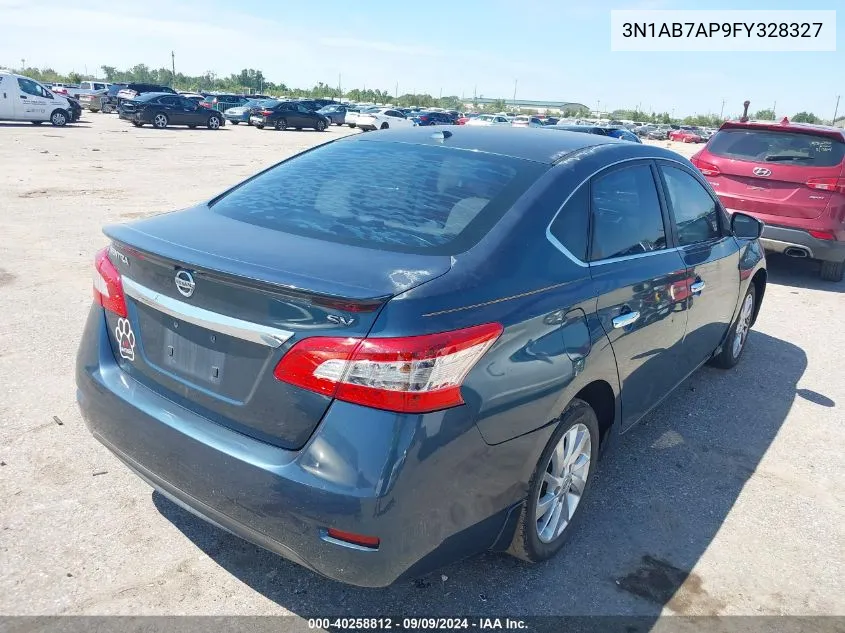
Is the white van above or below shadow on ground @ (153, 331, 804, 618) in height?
above

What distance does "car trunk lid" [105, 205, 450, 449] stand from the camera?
209 centimetres

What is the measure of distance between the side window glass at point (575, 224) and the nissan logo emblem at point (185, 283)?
4.53 feet

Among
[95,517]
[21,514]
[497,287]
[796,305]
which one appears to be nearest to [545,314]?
[497,287]

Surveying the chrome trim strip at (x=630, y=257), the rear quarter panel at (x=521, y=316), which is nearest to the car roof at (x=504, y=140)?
the rear quarter panel at (x=521, y=316)

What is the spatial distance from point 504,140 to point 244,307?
1.78 meters

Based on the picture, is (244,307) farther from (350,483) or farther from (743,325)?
(743,325)

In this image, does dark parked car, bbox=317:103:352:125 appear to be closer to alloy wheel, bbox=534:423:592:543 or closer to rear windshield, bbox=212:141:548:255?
rear windshield, bbox=212:141:548:255

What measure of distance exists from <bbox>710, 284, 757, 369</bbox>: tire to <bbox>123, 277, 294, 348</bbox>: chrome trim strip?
3.96 m

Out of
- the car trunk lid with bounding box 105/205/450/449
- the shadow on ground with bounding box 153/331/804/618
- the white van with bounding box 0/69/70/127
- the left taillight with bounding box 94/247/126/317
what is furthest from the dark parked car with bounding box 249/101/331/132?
the car trunk lid with bounding box 105/205/450/449

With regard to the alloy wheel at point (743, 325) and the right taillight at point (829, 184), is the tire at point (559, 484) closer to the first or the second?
the alloy wheel at point (743, 325)

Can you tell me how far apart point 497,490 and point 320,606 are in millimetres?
850

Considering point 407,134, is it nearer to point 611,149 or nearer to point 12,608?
point 611,149

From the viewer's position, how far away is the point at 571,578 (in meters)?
2.86

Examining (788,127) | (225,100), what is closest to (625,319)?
(788,127)
